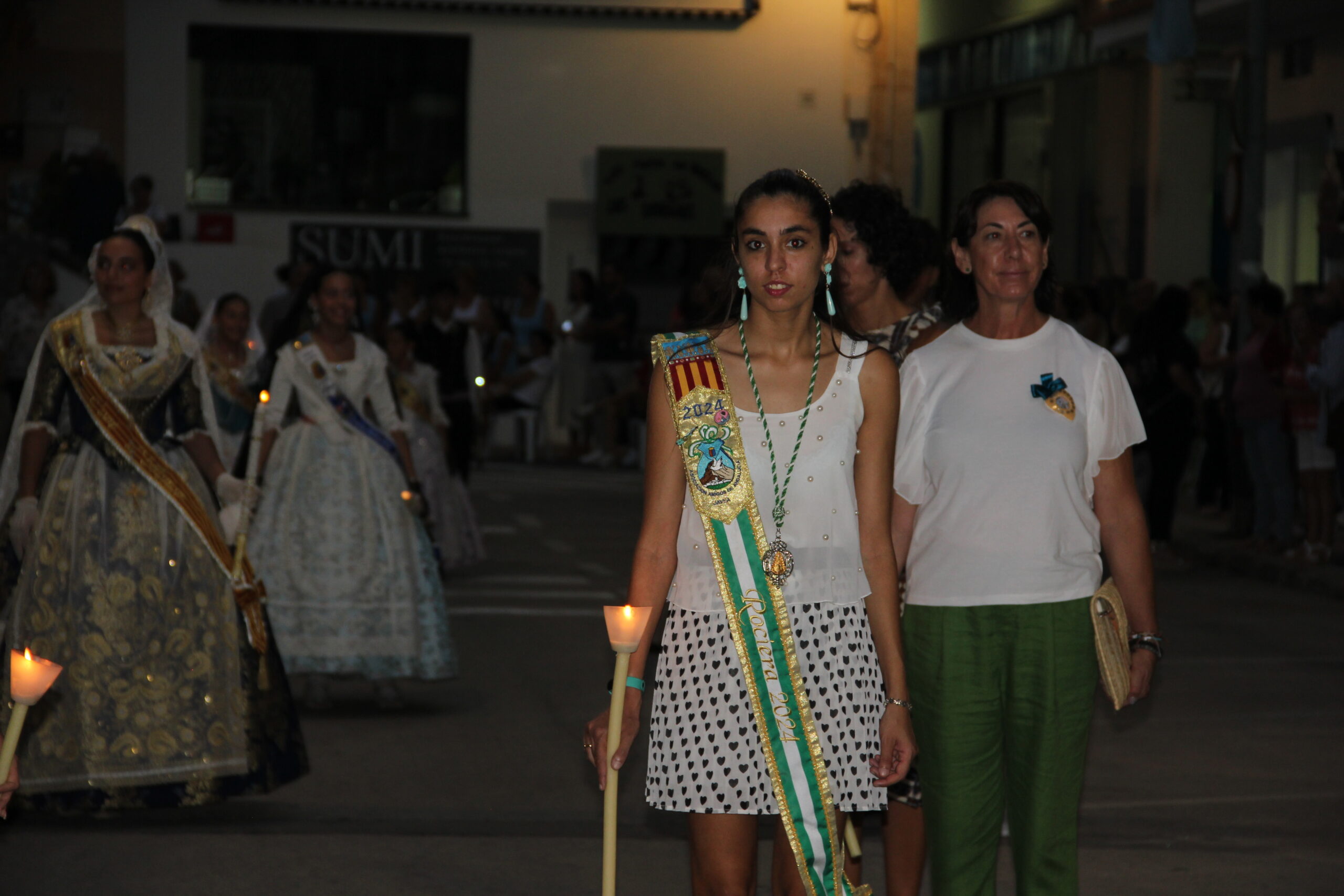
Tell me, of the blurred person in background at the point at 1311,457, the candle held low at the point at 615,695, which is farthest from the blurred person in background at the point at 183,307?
the candle held low at the point at 615,695

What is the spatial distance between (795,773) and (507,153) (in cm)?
2043

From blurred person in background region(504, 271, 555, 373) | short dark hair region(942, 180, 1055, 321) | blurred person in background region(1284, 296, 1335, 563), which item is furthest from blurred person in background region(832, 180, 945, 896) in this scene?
blurred person in background region(504, 271, 555, 373)

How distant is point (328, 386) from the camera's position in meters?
8.98

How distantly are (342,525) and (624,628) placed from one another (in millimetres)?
5698

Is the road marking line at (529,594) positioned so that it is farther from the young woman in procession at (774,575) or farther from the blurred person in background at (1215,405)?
the young woman in procession at (774,575)

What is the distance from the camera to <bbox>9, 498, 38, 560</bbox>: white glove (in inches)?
257

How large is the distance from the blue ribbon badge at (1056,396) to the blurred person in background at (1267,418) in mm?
10087

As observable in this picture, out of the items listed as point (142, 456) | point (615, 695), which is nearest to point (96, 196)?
point (142, 456)

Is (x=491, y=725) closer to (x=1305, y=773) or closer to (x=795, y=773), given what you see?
(x=1305, y=773)

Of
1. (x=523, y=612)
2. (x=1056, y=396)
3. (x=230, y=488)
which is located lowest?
(x=523, y=612)

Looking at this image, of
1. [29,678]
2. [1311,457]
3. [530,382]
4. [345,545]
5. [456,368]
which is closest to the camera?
[29,678]

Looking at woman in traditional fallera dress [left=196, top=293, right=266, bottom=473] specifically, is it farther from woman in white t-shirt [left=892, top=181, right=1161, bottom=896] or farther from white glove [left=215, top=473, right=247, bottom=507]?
woman in white t-shirt [left=892, top=181, right=1161, bottom=896]

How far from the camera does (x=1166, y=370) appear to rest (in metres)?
14.2

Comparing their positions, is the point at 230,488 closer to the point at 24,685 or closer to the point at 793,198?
the point at 793,198
